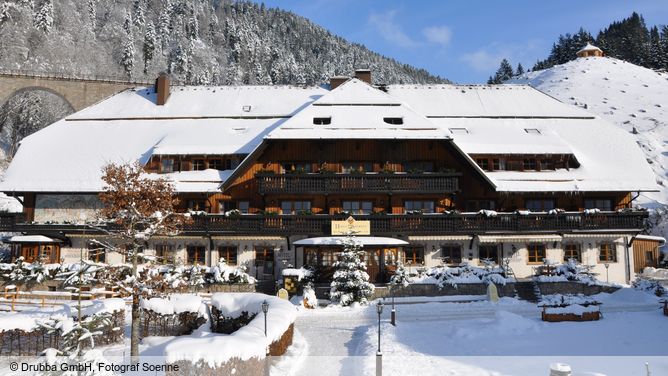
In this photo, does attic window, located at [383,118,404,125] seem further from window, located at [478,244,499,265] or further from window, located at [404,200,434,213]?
window, located at [478,244,499,265]

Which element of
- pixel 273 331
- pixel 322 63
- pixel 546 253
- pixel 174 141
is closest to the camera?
pixel 273 331

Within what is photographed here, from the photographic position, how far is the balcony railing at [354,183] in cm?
3362

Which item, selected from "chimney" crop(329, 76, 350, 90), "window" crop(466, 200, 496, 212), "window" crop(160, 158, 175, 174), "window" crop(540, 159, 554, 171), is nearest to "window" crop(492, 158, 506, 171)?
"window" crop(466, 200, 496, 212)

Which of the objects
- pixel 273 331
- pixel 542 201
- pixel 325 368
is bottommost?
pixel 325 368

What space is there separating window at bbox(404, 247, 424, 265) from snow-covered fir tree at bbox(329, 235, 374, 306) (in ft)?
24.5

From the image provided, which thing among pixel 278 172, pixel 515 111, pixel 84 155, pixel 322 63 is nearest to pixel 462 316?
pixel 278 172

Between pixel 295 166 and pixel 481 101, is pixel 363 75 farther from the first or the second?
pixel 295 166

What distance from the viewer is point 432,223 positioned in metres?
32.9

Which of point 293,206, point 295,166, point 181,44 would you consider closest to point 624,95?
point 295,166

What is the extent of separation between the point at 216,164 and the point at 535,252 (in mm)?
22154

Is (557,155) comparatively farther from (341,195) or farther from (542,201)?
(341,195)

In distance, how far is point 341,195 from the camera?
1373 inches

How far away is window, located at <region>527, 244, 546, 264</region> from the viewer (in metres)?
34.2

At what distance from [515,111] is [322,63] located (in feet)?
390
